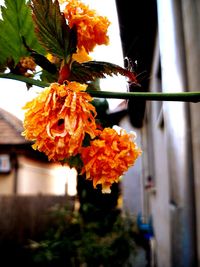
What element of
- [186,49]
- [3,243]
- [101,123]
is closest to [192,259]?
[186,49]

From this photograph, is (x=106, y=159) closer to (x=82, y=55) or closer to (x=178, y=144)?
(x=82, y=55)

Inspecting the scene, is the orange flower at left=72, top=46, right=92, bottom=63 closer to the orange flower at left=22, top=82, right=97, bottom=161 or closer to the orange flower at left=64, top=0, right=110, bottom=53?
the orange flower at left=64, top=0, right=110, bottom=53

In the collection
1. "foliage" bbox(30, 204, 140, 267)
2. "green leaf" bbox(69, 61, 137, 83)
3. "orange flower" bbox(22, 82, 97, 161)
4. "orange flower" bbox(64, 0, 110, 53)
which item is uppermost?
"orange flower" bbox(64, 0, 110, 53)

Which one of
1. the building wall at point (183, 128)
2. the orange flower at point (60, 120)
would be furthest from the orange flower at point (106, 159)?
the building wall at point (183, 128)

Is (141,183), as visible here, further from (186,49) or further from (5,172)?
(186,49)

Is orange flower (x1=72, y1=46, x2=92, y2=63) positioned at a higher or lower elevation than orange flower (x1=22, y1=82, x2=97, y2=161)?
higher

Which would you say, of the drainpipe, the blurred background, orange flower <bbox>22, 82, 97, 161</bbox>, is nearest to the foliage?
the blurred background

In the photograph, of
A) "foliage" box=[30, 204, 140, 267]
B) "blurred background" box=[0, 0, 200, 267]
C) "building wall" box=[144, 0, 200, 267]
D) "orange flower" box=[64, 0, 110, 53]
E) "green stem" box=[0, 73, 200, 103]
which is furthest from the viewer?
"foliage" box=[30, 204, 140, 267]

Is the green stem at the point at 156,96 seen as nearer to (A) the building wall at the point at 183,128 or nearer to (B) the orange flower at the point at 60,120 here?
(B) the orange flower at the point at 60,120
